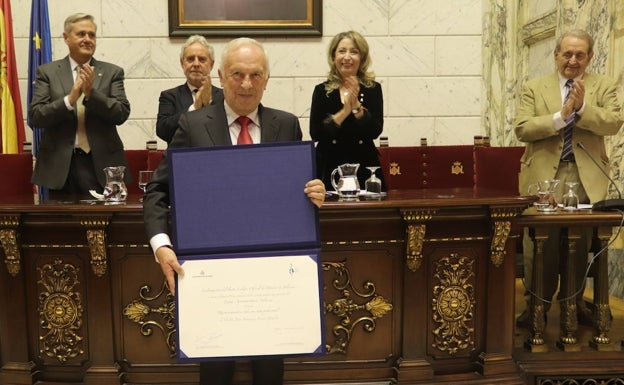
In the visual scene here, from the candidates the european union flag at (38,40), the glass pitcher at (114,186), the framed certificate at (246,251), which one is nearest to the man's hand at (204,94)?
the glass pitcher at (114,186)

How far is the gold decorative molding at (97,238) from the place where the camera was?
114 inches

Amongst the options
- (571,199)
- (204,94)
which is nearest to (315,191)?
(204,94)

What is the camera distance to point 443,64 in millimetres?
6113

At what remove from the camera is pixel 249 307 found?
6.52 ft

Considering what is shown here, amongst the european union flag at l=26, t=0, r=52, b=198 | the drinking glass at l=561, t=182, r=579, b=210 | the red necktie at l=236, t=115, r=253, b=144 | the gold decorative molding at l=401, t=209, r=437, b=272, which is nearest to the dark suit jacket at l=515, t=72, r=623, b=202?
the drinking glass at l=561, t=182, r=579, b=210

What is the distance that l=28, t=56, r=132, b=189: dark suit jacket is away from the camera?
354cm

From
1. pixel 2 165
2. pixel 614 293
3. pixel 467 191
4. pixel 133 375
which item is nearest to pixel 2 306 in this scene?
pixel 133 375

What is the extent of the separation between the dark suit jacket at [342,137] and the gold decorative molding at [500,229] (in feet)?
2.78

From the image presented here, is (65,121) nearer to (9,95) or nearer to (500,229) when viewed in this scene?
(9,95)

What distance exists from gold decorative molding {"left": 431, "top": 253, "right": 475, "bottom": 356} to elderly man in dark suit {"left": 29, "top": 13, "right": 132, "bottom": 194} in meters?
1.85

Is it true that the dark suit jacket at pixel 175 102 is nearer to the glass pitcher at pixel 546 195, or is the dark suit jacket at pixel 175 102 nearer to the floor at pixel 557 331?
the glass pitcher at pixel 546 195

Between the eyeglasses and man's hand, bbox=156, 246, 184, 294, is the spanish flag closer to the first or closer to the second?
man's hand, bbox=156, 246, 184, 294

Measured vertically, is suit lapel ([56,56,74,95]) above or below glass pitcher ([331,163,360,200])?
above

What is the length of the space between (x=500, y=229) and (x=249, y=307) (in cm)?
153
